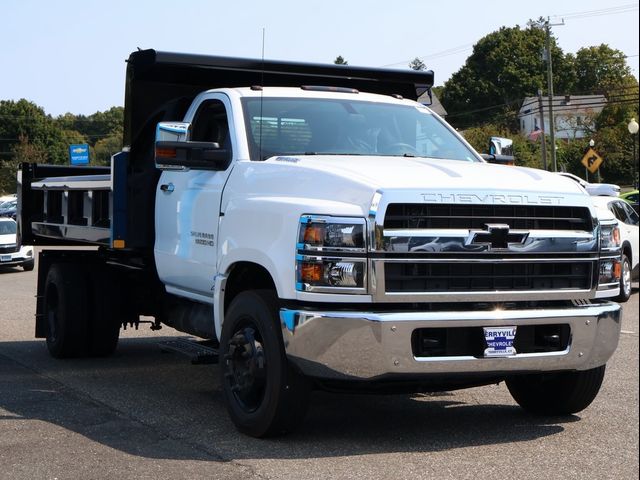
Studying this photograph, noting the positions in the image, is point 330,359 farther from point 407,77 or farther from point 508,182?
point 407,77

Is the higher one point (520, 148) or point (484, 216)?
point (520, 148)

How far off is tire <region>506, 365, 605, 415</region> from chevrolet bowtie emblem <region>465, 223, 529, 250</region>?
0.99 m

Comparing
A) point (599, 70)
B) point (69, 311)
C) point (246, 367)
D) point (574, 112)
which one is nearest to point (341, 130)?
point (246, 367)

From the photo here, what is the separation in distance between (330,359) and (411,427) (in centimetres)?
124

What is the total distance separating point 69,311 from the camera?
32.4ft

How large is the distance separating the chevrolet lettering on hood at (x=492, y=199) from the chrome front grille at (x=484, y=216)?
3 centimetres

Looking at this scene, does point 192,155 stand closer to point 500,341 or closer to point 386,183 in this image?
point 386,183

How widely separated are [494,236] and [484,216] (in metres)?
0.13

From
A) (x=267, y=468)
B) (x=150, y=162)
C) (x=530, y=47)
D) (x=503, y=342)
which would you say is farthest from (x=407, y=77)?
(x=530, y=47)

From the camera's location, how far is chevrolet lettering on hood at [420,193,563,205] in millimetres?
6223

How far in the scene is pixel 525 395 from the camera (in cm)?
760

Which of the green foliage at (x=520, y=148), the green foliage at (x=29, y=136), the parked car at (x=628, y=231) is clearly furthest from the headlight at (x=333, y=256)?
the green foliage at (x=29, y=136)

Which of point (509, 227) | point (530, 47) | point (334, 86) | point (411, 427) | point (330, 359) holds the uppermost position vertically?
point (530, 47)

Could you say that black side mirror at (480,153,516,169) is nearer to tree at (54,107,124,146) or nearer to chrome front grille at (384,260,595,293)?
chrome front grille at (384,260,595,293)
